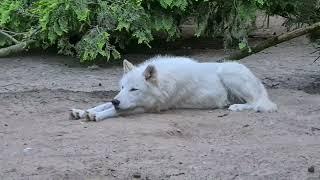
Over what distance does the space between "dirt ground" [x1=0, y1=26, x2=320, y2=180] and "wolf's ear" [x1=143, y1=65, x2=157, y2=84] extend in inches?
17.4

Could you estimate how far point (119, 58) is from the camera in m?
11.2

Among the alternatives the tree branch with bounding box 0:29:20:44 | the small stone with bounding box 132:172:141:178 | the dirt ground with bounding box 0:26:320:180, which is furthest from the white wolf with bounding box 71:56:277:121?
the tree branch with bounding box 0:29:20:44

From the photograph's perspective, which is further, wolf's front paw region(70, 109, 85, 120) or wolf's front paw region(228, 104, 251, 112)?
wolf's front paw region(228, 104, 251, 112)

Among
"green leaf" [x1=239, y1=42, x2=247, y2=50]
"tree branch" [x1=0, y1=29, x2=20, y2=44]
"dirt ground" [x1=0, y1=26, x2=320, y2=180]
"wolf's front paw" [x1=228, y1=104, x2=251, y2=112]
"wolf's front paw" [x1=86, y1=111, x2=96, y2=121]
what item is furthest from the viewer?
"tree branch" [x1=0, y1=29, x2=20, y2=44]

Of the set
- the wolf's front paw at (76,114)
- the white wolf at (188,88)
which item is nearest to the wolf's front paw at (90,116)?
the wolf's front paw at (76,114)

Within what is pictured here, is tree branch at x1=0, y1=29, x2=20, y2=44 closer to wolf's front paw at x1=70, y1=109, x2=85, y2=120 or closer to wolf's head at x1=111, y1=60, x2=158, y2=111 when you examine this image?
wolf's head at x1=111, y1=60, x2=158, y2=111

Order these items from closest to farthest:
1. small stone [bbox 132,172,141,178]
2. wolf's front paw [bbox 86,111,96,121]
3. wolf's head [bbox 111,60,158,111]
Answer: small stone [bbox 132,172,141,178] → wolf's front paw [bbox 86,111,96,121] → wolf's head [bbox 111,60,158,111]

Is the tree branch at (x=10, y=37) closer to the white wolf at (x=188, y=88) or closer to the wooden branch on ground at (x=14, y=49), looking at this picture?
the wooden branch on ground at (x=14, y=49)

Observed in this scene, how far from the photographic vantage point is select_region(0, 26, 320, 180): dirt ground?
4816 mm

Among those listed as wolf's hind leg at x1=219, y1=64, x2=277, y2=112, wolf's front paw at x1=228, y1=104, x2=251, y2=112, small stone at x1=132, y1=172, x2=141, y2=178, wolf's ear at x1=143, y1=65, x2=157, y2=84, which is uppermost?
wolf's ear at x1=143, y1=65, x2=157, y2=84

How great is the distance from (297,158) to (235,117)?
5.84ft

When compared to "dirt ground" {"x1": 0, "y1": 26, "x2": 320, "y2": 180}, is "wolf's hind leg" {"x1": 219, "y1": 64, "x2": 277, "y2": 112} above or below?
above

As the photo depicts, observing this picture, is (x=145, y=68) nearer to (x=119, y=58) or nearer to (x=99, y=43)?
(x=99, y=43)

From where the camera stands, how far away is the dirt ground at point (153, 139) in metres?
4.82
